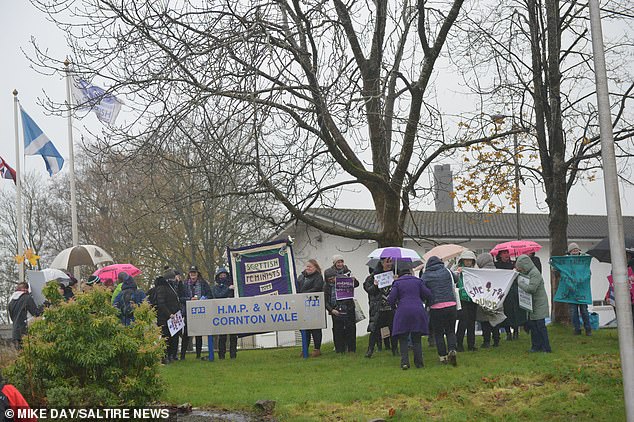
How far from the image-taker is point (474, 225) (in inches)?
1661

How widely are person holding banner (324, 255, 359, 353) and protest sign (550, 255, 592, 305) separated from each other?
170 inches

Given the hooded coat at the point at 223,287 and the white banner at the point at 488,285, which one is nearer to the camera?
the white banner at the point at 488,285

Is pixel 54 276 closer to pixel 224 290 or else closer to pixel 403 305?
pixel 224 290

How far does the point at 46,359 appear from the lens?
409 inches

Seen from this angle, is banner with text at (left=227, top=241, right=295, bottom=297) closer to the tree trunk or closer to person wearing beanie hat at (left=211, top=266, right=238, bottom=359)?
person wearing beanie hat at (left=211, top=266, right=238, bottom=359)

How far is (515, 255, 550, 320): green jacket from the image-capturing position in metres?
15.0

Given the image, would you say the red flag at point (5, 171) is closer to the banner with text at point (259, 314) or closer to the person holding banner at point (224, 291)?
the person holding banner at point (224, 291)

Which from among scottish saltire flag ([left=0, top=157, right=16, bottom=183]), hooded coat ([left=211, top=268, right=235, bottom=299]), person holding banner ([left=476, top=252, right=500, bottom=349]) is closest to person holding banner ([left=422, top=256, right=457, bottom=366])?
person holding banner ([left=476, top=252, right=500, bottom=349])

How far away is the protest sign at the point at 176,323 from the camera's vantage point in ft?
57.3

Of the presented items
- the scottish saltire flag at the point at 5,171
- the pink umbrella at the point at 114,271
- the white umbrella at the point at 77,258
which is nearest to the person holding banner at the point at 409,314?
the pink umbrella at the point at 114,271

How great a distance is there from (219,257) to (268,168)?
A: 2707 centimetres

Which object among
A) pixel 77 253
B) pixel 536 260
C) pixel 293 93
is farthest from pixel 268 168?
pixel 77 253

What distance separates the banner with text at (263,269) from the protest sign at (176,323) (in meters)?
1.34

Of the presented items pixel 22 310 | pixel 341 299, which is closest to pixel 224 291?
pixel 341 299
